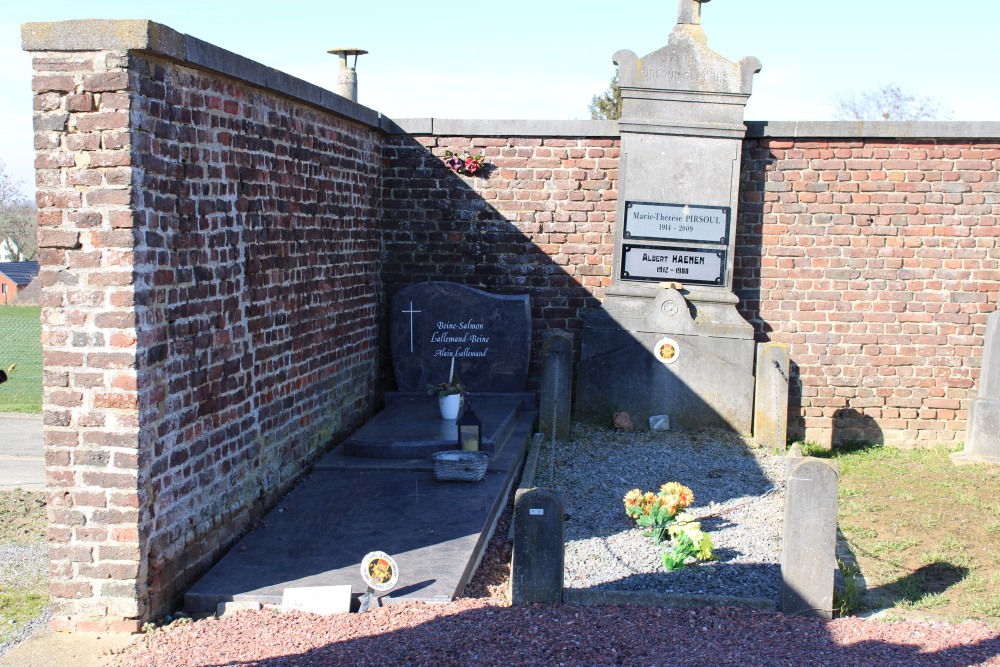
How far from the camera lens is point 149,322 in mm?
5008

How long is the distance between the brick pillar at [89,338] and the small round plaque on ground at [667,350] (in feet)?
20.8

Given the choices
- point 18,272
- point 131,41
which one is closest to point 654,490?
point 131,41

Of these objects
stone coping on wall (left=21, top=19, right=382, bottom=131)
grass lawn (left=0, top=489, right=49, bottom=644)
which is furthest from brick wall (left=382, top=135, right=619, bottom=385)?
stone coping on wall (left=21, top=19, right=382, bottom=131)

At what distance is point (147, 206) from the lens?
16.4 ft

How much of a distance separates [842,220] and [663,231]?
1.91 m

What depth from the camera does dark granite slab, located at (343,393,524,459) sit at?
801cm

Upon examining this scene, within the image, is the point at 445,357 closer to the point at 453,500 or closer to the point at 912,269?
the point at 453,500

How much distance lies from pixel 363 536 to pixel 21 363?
11860 mm

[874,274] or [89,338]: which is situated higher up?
[874,274]

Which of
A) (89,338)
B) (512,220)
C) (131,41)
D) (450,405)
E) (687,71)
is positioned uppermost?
(687,71)

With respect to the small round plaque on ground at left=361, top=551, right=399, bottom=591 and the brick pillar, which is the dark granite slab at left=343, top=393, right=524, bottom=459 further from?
the brick pillar

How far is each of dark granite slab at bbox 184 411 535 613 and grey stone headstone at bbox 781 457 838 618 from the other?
1815 mm

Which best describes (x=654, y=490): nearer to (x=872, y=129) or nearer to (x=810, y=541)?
(x=810, y=541)

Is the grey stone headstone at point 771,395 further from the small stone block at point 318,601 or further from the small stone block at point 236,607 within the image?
the small stone block at point 236,607
